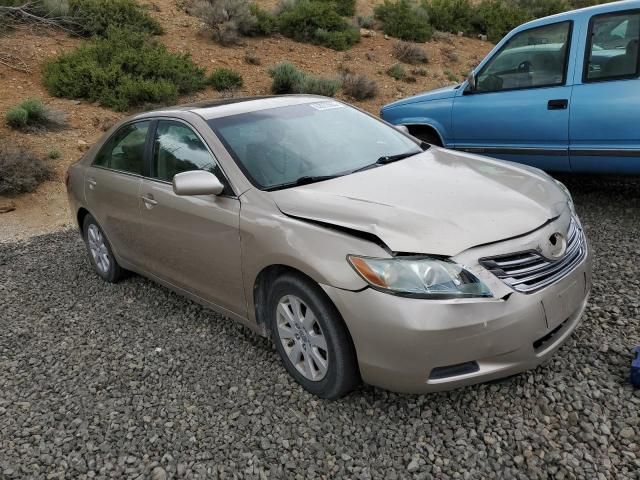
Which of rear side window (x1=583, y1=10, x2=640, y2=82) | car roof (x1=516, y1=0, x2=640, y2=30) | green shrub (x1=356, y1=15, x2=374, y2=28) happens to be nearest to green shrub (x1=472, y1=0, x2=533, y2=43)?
green shrub (x1=356, y1=15, x2=374, y2=28)

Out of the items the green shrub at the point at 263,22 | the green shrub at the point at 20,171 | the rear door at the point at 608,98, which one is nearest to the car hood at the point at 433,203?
the rear door at the point at 608,98

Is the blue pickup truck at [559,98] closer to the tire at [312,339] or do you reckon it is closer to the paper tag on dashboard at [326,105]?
the paper tag on dashboard at [326,105]

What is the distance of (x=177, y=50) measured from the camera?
13.8 metres

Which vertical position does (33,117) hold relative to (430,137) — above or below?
below

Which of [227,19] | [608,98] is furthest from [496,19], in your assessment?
[608,98]

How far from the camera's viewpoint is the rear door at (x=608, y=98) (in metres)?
4.89

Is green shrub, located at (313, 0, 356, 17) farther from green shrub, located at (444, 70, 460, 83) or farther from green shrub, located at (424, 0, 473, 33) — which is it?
green shrub, located at (444, 70, 460, 83)

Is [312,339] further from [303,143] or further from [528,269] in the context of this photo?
[303,143]

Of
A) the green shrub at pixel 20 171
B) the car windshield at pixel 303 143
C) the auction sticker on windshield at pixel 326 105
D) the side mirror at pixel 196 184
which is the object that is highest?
the auction sticker on windshield at pixel 326 105

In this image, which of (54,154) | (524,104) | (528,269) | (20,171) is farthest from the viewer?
(54,154)

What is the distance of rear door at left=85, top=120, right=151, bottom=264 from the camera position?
428 centimetres

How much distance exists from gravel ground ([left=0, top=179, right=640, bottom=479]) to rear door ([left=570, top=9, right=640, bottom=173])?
134 cm

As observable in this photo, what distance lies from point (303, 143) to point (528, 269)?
66.2 inches

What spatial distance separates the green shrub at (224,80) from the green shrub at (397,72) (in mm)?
4306
